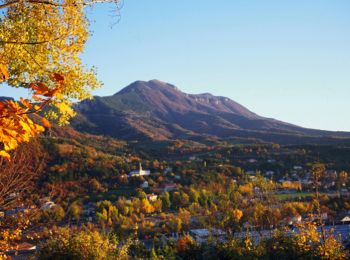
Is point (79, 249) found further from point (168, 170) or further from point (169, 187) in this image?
point (168, 170)

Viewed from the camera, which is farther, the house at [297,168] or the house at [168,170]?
the house at [297,168]

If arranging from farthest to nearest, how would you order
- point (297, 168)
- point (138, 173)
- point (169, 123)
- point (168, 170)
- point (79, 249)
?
point (169, 123) → point (297, 168) → point (168, 170) → point (138, 173) → point (79, 249)

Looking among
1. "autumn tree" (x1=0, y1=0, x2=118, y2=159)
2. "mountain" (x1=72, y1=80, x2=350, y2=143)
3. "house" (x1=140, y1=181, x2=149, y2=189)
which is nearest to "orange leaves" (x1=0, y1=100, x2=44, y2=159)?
"autumn tree" (x1=0, y1=0, x2=118, y2=159)

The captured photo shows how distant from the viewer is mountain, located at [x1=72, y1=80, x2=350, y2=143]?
11306 cm

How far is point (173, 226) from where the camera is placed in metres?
35.8

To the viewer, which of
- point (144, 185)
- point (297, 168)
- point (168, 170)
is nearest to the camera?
point (144, 185)

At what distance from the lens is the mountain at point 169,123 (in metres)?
113

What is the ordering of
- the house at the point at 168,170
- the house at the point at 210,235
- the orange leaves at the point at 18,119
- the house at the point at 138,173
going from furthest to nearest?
the house at the point at 168,170 < the house at the point at 138,173 < the house at the point at 210,235 < the orange leaves at the point at 18,119

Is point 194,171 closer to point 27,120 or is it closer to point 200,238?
point 200,238

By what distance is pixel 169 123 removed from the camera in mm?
138750

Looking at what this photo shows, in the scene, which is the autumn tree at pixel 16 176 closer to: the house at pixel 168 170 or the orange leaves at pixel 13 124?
the orange leaves at pixel 13 124

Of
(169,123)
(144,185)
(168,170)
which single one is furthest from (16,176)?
(169,123)

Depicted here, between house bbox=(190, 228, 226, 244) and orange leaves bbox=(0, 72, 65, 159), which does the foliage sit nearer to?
house bbox=(190, 228, 226, 244)

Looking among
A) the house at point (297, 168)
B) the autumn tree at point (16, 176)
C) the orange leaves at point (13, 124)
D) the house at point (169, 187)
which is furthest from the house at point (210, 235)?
the house at point (297, 168)
